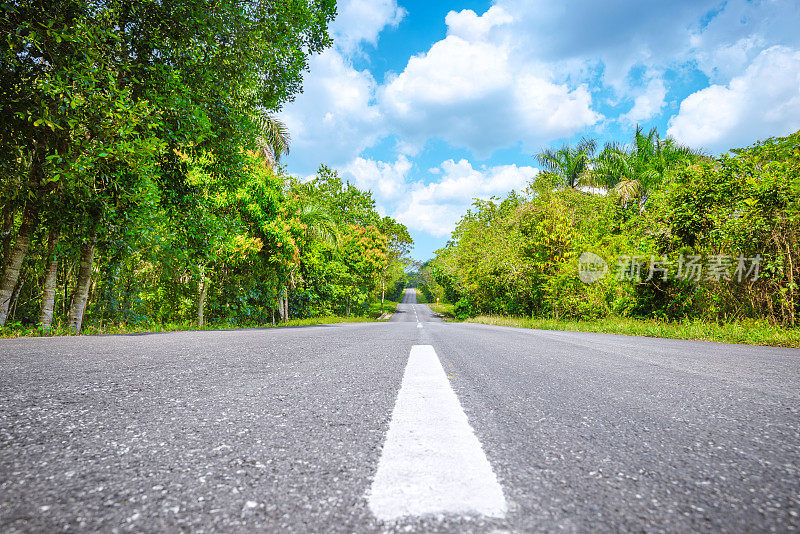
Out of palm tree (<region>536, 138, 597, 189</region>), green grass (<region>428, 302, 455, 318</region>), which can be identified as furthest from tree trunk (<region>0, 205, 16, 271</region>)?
green grass (<region>428, 302, 455, 318</region>)

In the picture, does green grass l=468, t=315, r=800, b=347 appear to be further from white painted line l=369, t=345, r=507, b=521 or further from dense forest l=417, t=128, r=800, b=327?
white painted line l=369, t=345, r=507, b=521

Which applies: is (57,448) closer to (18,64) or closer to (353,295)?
(18,64)

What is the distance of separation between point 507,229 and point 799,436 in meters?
19.9

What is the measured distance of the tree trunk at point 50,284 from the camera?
5953 millimetres

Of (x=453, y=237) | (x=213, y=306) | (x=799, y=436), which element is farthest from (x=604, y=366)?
(x=453, y=237)

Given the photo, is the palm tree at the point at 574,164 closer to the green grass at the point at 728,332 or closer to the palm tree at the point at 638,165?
the palm tree at the point at 638,165

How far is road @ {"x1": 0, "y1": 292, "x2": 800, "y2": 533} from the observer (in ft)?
2.12

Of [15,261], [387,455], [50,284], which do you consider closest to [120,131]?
[15,261]

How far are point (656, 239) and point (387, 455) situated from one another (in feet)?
38.5

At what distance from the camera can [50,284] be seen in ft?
20.2

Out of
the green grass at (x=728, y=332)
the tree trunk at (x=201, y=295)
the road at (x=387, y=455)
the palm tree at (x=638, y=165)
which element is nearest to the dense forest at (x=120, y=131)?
the tree trunk at (x=201, y=295)

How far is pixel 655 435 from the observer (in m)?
1.16

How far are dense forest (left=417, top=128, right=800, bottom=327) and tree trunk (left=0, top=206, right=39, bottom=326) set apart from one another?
14.0 metres

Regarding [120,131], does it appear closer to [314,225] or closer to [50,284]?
[50,284]
